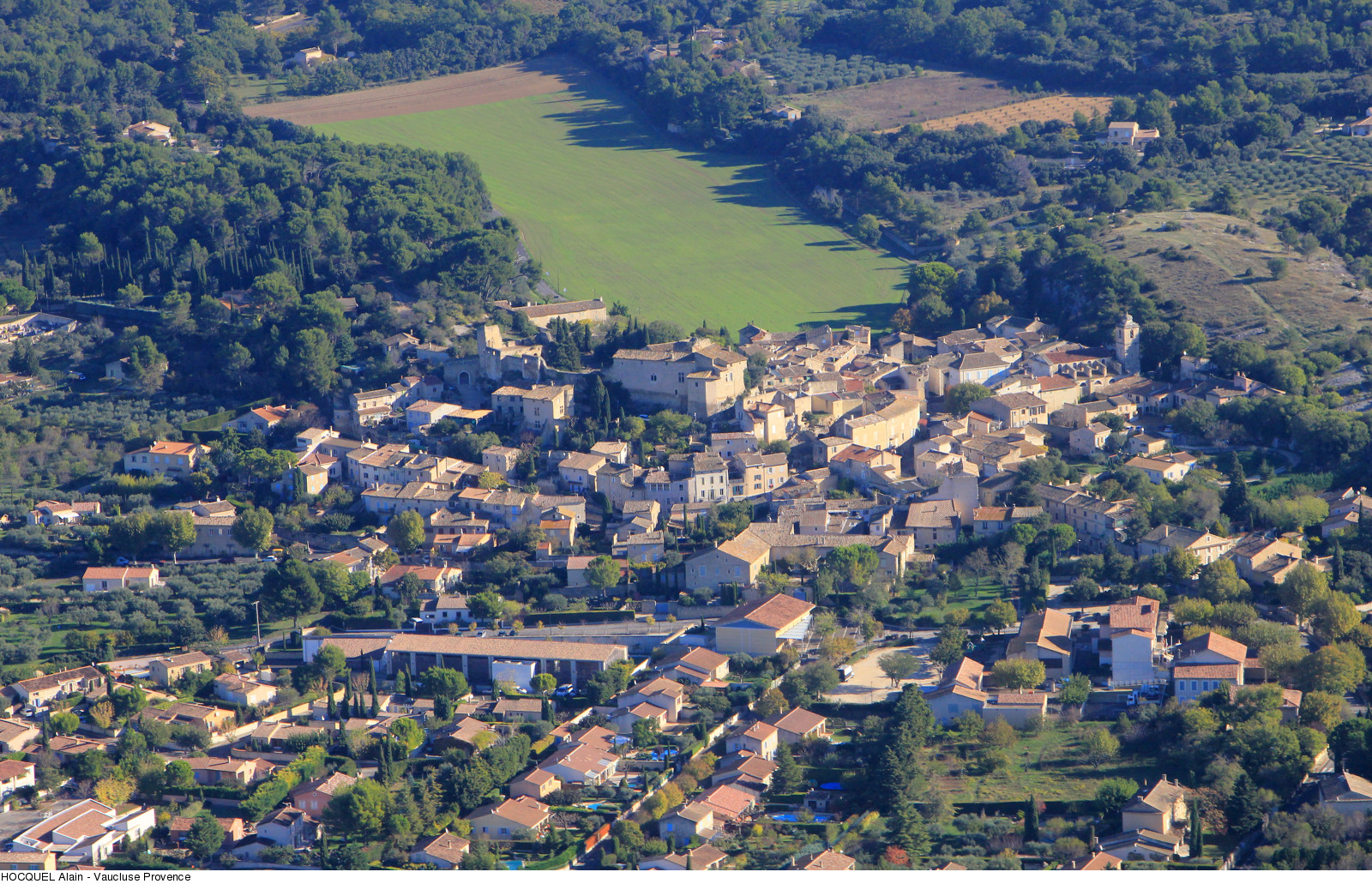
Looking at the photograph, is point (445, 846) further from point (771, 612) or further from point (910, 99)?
point (910, 99)

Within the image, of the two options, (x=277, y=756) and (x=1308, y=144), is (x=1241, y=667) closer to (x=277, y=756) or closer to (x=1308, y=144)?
(x=277, y=756)

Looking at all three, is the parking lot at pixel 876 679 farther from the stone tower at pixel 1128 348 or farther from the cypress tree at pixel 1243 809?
the stone tower at pixel 1128 348

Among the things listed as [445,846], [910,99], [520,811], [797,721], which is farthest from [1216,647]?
[910,99]

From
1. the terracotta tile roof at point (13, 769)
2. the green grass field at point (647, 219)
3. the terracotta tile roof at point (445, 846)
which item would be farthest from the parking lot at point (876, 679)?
the green grass field at point (647, 219)

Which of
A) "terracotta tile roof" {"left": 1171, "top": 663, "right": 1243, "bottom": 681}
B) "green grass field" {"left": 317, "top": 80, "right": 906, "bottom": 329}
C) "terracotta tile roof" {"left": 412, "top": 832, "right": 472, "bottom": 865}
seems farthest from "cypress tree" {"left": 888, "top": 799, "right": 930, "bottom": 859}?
"green grass field" {"left": 317, "top": 80, "right": 906, "bottom": 329}

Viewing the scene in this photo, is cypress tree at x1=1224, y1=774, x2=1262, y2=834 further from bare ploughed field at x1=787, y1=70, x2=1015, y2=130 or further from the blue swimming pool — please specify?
bare ploughed field at x1=787, y1=70, x2=1015, y2=130
